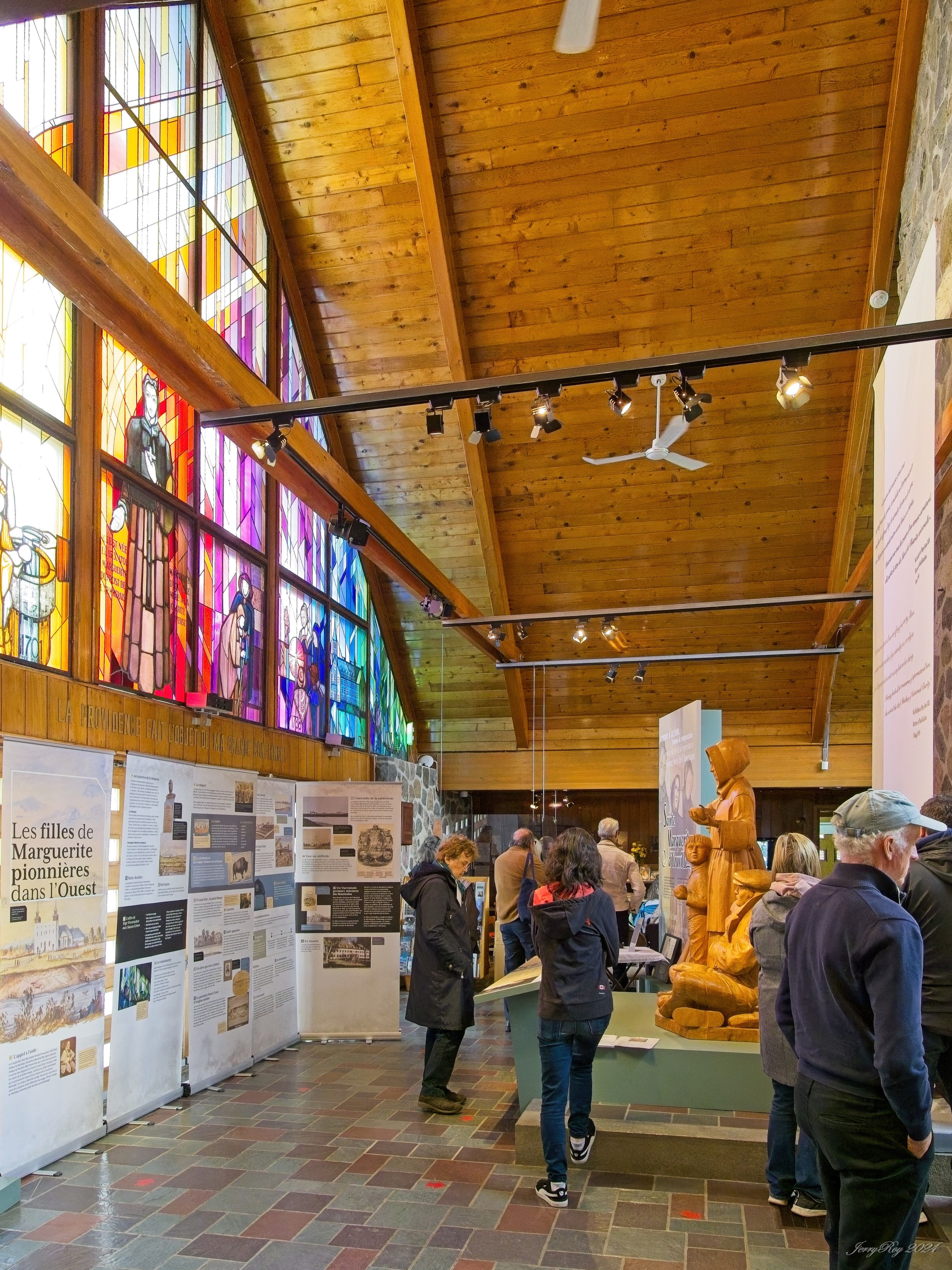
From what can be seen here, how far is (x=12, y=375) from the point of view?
521 cm

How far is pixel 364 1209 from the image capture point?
4.48 m

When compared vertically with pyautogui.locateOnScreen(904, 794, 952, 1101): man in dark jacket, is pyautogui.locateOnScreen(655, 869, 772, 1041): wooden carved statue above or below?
below

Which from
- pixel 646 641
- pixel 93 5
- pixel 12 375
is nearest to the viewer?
pixel 93 5

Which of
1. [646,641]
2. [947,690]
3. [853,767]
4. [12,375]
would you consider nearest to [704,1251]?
[947,690]

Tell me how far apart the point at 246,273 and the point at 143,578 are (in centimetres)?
332

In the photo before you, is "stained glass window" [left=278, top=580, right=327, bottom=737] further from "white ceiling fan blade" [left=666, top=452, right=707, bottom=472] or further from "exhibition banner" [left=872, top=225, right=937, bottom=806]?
"exhibition banner" [left=872, top=225, right=937, bottom=806]

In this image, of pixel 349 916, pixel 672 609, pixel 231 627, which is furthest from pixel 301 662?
pixel 672 609

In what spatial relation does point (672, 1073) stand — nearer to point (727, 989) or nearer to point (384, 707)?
point (727, 989)

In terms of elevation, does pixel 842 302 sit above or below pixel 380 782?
above

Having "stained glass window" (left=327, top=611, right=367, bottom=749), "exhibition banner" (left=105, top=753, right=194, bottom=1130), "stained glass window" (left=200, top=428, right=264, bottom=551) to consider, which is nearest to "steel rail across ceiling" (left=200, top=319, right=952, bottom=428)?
"stained glass window" (left=200, top=428, right=264, bottom=551)

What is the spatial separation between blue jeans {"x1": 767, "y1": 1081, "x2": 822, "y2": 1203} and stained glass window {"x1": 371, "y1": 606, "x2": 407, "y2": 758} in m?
7.66

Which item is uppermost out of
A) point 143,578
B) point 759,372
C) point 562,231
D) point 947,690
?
point 562,231

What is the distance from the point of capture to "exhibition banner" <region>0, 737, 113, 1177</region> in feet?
15.8

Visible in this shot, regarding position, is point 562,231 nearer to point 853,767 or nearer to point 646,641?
point 646,641
